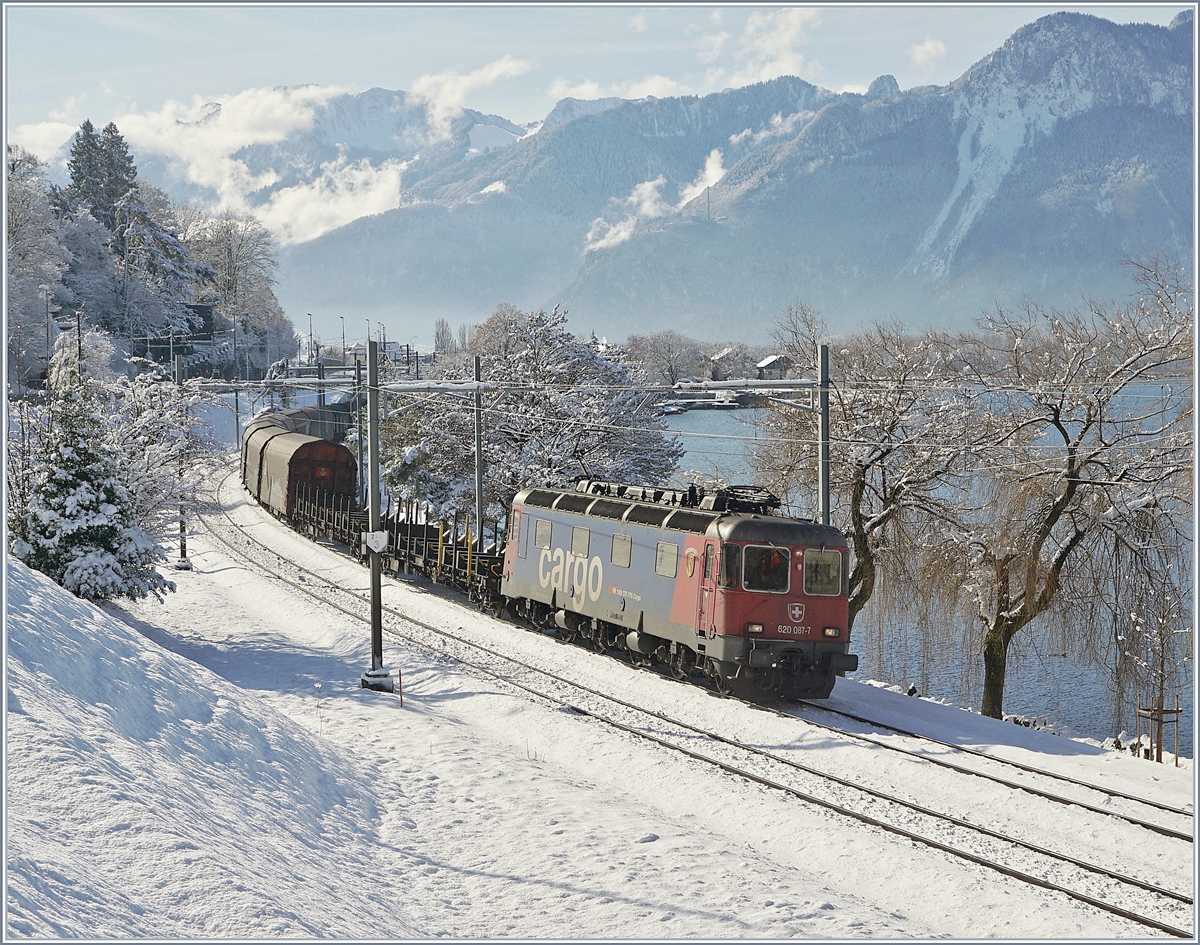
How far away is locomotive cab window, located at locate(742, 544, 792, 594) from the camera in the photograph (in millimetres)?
19500

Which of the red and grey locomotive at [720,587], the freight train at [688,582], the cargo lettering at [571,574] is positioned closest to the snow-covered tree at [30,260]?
the freight train at [688,582]

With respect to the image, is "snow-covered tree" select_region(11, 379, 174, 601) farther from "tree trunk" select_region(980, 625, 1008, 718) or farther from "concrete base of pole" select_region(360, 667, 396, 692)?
"tree trunk" select_region(980, 625, 1008, 718)

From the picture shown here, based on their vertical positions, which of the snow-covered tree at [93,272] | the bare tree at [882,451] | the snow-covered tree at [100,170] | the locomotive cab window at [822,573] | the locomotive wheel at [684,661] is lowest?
the locomotive wheel at [684,661]

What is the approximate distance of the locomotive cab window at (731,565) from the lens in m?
19.5

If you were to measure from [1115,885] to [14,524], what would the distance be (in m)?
23.0

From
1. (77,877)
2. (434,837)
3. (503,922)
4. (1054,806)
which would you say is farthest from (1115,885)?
(77,877)

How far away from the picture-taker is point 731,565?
64.0ft

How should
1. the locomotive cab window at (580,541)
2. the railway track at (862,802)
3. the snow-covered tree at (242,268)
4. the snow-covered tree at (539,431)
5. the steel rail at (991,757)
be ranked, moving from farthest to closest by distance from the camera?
the snow-covered tree at (242,268) < the snow-covered tree at (539,431) < the locomotive cab window at (580,541) < the steel rail at (991,757) < the railway track at (862,802)

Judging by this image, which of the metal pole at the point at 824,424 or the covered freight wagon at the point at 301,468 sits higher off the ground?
the metal pole at the point at 824,424

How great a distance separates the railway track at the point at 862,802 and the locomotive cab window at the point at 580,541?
281 centimetres

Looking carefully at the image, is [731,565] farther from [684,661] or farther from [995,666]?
[995,666]

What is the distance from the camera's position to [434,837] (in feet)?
40.7

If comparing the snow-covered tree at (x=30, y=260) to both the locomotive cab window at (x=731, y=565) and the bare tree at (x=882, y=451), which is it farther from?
the locomotive cab window at (x=731, y=565)

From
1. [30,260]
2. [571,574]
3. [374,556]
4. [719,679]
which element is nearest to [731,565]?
[719,679]
